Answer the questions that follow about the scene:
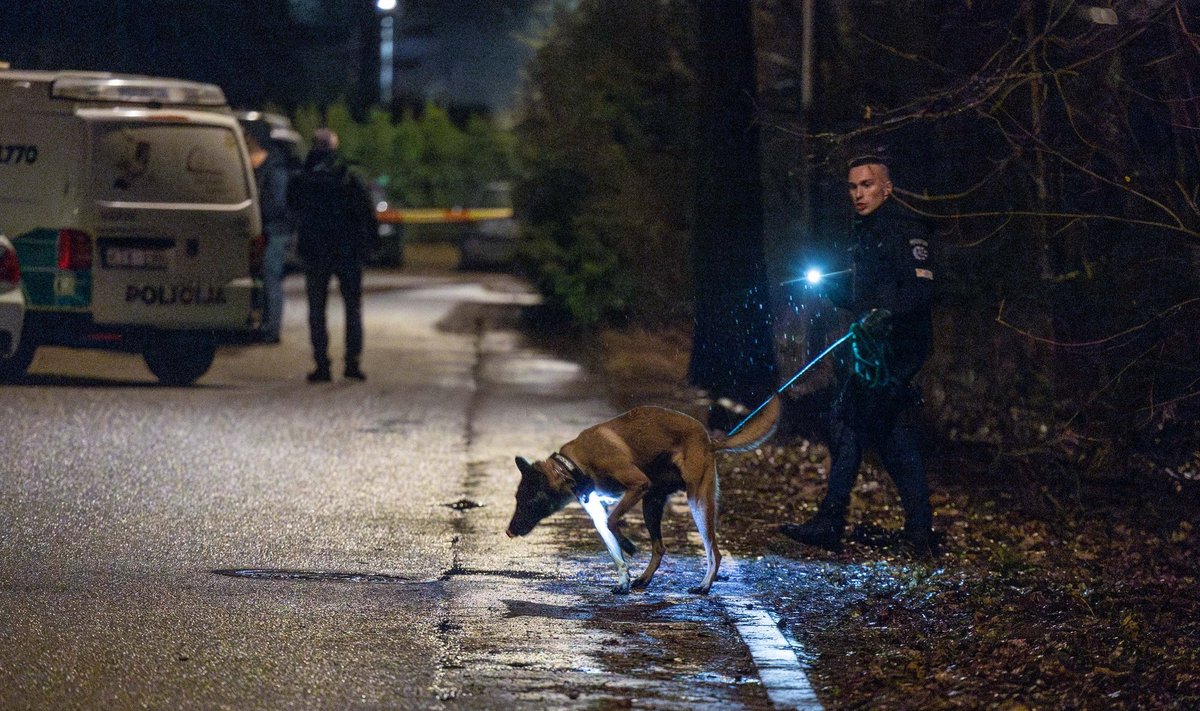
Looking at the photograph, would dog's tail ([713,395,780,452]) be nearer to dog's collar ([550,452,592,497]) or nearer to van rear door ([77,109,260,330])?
dog's collar ([550,452,592,497])

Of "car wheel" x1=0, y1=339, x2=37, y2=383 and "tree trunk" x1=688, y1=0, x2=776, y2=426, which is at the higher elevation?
"tree trunk" x1=688, y1=0, x2=776, y2=426

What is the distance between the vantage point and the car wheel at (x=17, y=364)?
1336 cm

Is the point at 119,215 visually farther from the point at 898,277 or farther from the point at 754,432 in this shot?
the point at 754,432

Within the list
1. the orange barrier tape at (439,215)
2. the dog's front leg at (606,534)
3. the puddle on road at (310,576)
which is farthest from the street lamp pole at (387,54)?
the dog's front leg at (606,534)

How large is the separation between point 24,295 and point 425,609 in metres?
7.20

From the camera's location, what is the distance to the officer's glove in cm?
753

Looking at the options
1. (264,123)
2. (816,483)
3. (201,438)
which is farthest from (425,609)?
(264,123)

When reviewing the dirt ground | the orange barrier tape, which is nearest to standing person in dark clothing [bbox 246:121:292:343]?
the orange barrier tape

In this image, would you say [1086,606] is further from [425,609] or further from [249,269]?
[249,269]

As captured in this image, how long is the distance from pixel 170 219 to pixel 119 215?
400mm

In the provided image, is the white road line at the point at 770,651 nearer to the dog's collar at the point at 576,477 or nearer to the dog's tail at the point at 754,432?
the dog's tail at the point at 754,432

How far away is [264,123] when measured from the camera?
19141 millimetres

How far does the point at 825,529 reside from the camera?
8.05 metres

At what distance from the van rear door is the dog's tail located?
7320 mm
